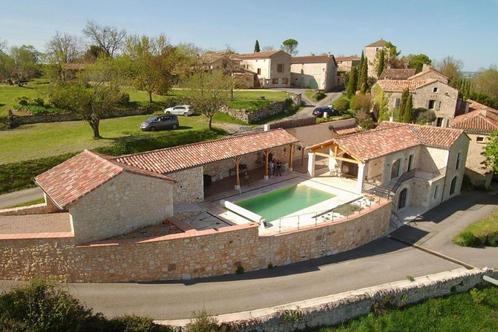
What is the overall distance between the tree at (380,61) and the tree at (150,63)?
3827cm

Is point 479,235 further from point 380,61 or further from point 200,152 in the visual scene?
point 380,61

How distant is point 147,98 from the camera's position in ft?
172

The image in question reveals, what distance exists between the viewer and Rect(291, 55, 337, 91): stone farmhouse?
236 ft

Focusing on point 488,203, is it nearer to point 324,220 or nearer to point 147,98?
point 324,220

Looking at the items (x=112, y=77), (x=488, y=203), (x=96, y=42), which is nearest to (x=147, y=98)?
(x=112, y=77)

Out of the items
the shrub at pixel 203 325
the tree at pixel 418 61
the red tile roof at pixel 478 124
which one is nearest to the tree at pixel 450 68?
the tree at pixel 418 61

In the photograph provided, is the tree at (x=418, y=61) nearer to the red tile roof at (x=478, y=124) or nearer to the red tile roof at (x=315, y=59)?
the red tile roof at (x=315, y=59)

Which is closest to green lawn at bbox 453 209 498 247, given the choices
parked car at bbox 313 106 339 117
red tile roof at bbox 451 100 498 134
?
red tile roof at bbox 451 100 498 134

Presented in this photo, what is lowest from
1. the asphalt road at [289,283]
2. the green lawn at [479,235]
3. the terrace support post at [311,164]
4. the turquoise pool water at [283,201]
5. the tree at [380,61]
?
the green lawn at [479,235]

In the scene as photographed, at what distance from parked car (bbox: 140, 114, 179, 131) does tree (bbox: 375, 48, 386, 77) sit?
4586 cm

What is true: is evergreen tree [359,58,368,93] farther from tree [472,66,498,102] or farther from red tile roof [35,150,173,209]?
red tile roof [35,150,173,209]

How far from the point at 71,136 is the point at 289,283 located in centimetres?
2583

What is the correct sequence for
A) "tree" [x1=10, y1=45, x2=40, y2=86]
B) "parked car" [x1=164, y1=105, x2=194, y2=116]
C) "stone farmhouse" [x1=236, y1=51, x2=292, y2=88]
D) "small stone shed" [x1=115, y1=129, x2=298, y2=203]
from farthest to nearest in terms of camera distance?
1. "stone farmhouse" [x1=236, y1=51, x2=292, y2=88]
2. "tree" [x1=10, y1=45, x2=40, y2=86]
3. "parked car" [x1=164, y1=105, x2=194, y2=116]
4. "small stone shed" [x1=115, y1=129, x2=298, y2=203]

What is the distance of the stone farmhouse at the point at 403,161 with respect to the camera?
2806 centimetres
